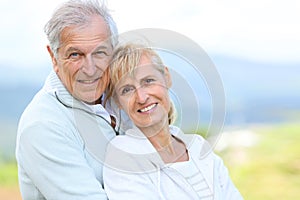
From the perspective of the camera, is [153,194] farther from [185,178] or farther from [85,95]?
[85,95]

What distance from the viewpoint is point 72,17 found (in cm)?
147

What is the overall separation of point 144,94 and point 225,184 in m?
0.34

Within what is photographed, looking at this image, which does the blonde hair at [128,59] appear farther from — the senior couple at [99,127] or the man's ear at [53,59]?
the man's ear at [53,59]

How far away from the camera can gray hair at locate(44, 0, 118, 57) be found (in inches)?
57.8

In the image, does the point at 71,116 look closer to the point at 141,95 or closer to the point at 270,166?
the point at 141,95

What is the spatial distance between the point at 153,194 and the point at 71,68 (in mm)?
378

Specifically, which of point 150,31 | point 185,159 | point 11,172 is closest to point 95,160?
point 185,159

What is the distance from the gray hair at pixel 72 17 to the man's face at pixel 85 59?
0.01 m

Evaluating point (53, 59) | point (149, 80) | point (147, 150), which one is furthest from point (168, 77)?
point (53, 59)

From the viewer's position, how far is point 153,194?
143 centimetres

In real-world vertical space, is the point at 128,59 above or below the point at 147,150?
above

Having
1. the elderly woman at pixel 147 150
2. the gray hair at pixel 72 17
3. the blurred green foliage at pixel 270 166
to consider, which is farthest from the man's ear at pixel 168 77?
the blurred green foliage at pixel 270 166

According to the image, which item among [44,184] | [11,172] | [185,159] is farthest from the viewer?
[11,172]

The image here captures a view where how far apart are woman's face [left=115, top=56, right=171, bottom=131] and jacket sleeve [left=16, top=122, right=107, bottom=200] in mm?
185
